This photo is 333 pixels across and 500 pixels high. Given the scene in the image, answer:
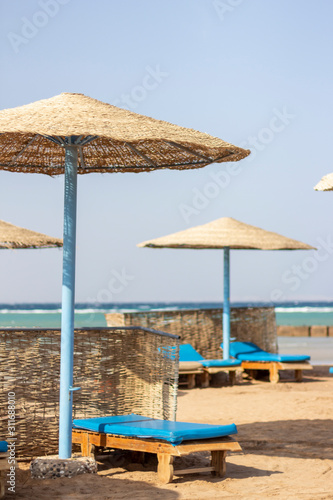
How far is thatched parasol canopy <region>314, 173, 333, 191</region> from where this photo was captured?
6642 mm

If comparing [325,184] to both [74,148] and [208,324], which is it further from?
[208,324]

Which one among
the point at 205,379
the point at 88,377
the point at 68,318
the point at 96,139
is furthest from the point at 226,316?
the point at 68,318

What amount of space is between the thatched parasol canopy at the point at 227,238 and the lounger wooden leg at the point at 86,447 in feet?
18.6

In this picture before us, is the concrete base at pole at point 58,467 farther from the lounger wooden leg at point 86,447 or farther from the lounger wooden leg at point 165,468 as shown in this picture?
the lounger wooden leg at point 165,468

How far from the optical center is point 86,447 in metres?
5.29

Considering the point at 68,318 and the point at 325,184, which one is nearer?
the point at 68,318

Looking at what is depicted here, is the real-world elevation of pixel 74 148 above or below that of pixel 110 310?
above

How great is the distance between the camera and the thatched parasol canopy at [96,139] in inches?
179

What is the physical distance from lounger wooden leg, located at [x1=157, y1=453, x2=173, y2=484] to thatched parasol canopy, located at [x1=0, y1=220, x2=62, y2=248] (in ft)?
14.9

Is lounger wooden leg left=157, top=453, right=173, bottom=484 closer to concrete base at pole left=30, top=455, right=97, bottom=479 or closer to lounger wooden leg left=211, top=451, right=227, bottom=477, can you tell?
lounger wooden leg left=211, top=451, right=227, bottom=477

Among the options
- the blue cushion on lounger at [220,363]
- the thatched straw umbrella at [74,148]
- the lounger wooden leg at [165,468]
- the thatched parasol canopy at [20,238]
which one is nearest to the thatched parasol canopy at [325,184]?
the thatched straw umbrella at [74,148]

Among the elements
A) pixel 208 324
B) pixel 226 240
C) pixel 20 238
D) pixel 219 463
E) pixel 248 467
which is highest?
pixel 226 240

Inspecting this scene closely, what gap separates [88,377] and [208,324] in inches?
237

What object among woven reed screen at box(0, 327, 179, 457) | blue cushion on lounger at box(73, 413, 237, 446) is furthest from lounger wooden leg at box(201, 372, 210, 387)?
blue cushion on lounger at box(73, 413, 237, 446)
